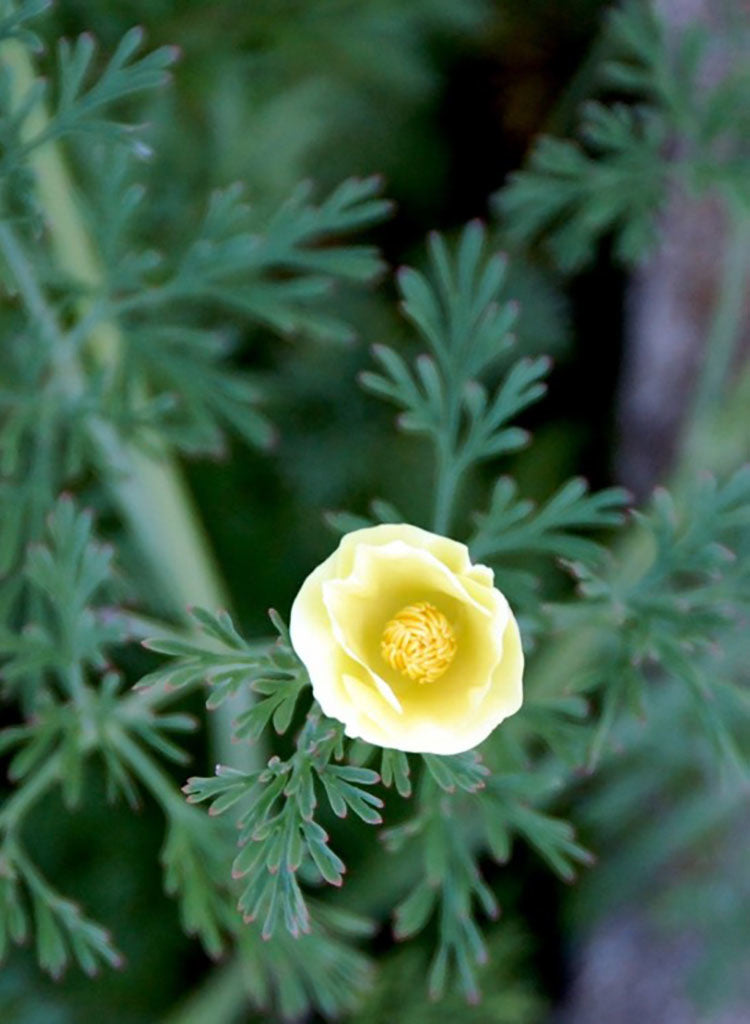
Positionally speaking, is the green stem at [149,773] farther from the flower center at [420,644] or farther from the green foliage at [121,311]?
the flower center at [420,644]

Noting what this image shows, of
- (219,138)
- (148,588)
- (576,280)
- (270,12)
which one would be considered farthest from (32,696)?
(576,280)

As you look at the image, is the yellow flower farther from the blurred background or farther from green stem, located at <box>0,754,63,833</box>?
the blurred background

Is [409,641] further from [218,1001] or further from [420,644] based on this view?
[218,1001]

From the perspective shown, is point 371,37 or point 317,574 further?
point 371,37

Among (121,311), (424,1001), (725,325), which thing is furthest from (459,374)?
(424,1001)

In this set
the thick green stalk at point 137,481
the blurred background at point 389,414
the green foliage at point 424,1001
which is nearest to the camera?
the thick green stalk at point 137,481

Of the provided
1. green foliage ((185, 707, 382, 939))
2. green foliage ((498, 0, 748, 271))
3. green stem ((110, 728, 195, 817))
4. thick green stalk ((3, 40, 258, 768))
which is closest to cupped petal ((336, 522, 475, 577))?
green foliage ((185, 707, 382, 939))

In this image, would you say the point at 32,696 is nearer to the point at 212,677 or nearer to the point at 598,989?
the point at 212,677

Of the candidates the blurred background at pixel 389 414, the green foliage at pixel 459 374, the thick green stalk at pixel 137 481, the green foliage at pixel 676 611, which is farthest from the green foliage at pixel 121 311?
the blurred background at pixel 389 414
